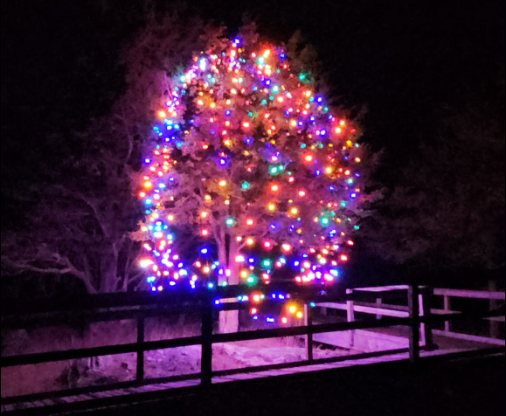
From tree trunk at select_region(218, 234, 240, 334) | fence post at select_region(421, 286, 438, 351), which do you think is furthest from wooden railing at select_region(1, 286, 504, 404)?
tree trunk at select_region(218, 234, 240, 334)

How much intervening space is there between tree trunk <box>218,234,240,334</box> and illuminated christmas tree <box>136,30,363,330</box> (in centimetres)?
3

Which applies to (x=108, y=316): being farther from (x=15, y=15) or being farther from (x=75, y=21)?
(x=15, y=15)

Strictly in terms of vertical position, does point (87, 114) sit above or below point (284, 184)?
above

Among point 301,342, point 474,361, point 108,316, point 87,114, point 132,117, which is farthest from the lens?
point 87,114

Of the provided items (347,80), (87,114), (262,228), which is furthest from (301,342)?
(347,80)

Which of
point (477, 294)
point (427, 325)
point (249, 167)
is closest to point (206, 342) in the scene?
point (427, 325)

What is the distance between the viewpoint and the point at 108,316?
5.50m

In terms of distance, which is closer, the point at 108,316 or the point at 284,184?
the point at 108,316

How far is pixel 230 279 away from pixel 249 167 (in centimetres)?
239

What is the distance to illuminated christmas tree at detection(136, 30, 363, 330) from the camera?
460 inches

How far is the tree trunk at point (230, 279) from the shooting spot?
1195 cm

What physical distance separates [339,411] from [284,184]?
20.7 feet

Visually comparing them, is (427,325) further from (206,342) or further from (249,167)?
(249,167)

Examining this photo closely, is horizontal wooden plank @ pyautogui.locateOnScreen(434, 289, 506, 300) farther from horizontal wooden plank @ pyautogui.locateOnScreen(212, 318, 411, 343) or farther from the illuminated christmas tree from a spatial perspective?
the illuminated christmas tree
